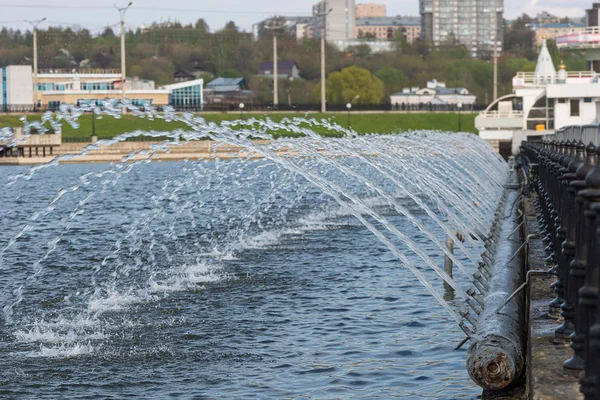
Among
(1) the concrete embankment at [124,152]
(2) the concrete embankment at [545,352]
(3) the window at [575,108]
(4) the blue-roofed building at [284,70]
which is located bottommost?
(1) the concrete embankment at [124,152]

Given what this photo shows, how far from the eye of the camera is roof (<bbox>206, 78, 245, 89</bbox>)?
155125mm

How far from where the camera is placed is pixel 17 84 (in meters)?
116

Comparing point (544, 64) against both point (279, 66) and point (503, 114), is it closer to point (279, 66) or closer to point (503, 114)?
point (503, 114)

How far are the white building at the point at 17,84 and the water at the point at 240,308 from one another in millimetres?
90207

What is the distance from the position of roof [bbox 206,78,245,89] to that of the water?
12733 cm

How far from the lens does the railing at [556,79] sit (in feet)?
207

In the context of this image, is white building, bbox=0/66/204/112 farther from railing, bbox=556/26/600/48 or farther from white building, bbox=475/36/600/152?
railing, bbox=556/26/600/48

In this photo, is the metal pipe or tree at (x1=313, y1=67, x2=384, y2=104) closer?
the metal pipe

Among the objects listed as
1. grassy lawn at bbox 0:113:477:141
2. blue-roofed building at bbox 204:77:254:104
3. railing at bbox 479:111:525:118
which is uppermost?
blue-roofed building at bbox 204:77:254:104

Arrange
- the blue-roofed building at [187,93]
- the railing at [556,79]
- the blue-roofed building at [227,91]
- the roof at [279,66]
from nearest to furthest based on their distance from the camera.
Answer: the railing at [556,79] < the blue-roofed building at [187,93] < the blue-roofed building at [227,91] < the roof at [279,66]

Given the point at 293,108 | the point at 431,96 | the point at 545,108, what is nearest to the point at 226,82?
the point at 431,96

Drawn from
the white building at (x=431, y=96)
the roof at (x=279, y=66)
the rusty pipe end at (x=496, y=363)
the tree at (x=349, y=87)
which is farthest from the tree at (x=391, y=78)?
the rusty pipe end at (x=496, y=363)

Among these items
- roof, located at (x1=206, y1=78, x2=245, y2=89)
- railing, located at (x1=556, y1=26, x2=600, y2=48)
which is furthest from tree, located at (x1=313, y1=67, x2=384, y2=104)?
railing, located at (x1=556, y1=26, x2=600, y2=48)

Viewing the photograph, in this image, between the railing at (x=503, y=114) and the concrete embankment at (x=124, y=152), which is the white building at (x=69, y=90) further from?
the railing at (x=503, y=114)
